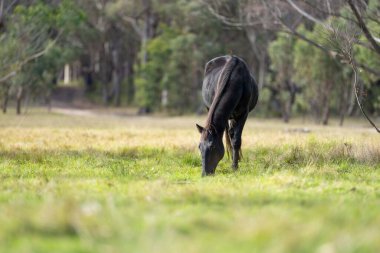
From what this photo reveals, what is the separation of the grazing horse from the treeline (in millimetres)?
9434

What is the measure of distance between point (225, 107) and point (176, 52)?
36.1m

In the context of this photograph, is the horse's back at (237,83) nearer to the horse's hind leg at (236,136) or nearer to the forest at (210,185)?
the forest at (210,185)

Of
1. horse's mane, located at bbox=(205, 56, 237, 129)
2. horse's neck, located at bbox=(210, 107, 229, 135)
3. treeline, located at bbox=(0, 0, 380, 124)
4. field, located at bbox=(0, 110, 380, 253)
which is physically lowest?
field, located at bbox=(0, 110, 380, 253)

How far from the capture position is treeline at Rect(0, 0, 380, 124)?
2794cm

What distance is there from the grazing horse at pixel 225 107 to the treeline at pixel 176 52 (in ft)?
31.0

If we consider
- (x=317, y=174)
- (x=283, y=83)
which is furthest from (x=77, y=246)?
(x=283, y=83)

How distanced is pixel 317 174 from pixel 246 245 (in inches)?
190

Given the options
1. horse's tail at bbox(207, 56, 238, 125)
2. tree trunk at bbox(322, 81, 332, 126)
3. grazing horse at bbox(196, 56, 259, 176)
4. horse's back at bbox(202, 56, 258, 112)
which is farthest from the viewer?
tree trunk at bbox(322, 81, 332, 126)

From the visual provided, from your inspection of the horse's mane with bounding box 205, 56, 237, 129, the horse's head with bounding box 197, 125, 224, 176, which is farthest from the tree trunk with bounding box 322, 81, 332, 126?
the horse's head with bounding box 197, 125, 224, 176

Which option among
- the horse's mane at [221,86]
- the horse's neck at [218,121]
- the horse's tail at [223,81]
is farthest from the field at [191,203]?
the horse's tail at [223,81]

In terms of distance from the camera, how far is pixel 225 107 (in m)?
9.90

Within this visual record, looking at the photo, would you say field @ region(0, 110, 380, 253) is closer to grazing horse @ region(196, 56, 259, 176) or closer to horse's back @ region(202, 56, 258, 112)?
grazing horse @ region(196, 56, 259, 176)

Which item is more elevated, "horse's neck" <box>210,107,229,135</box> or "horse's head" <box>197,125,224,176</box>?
"horse's neck" <box>210,107,229,135</box>

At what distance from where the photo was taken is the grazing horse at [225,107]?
9.46m
